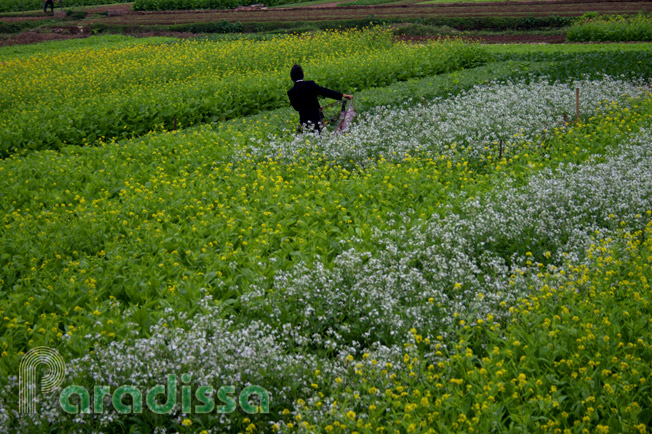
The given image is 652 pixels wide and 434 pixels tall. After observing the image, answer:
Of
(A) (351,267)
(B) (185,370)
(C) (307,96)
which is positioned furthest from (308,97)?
(B) (185,370)

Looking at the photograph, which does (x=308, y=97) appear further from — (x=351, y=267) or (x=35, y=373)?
(x=35, y=373)

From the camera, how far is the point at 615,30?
28.0m

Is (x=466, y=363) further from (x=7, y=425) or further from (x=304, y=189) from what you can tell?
(x=304, y=189)

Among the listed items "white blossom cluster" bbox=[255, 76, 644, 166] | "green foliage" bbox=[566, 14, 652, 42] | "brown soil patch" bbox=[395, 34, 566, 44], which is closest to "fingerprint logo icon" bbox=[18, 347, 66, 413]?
"white blossom cluster" bbox=[255, 76, 644, 166]

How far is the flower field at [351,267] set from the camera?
409 centimetres

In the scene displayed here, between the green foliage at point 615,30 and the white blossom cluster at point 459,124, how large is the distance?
48.7 feet

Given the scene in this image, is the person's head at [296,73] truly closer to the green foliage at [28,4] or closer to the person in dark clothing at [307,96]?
the person in dark clothing at [307,96]

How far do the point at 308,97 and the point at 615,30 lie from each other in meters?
22.9

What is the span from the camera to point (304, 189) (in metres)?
8.54

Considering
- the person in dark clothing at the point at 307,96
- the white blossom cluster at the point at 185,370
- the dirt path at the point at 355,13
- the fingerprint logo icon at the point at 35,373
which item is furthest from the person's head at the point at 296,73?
the dirt path at the point at 355,13

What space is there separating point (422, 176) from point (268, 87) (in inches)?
333

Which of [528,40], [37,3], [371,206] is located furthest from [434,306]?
[37,3]

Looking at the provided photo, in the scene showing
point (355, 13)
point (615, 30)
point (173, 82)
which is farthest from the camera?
point (355, 13)

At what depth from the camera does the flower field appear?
13.4 ft
